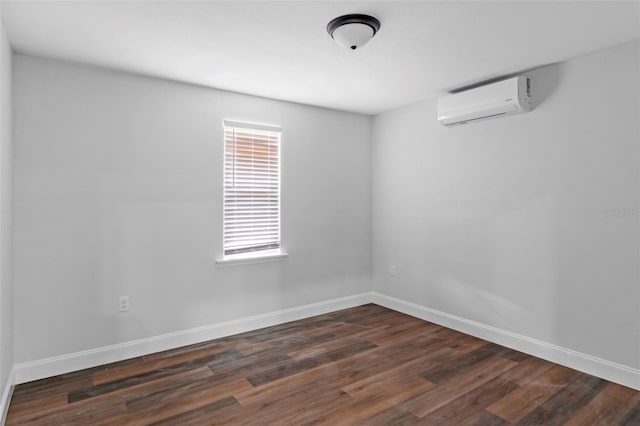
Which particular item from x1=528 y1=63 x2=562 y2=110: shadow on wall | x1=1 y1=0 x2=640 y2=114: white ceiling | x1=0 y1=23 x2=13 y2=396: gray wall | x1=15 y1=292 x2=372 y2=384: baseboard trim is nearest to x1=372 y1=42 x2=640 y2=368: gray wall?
x1=528 y1=63 x2=562 y2=110: shadow on wall

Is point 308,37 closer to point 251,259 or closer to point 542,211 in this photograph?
point 251,259

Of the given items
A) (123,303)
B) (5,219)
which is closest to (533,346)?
→ (123,303)

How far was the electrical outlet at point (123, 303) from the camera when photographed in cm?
314

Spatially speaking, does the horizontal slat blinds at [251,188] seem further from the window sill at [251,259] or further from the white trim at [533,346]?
the white trim at [533,346]

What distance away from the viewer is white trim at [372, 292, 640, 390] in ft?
→ 8.96

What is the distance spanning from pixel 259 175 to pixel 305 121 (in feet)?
2.85

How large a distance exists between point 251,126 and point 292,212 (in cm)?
104

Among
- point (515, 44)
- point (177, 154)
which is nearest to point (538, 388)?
point (515, 44)

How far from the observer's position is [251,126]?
3.85 metres

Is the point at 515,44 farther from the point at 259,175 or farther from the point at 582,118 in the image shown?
the point at 259,175

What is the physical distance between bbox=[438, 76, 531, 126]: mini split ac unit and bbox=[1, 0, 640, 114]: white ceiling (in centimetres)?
13

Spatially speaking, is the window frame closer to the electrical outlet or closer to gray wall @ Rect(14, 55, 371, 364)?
gray wall @ Rect(14, 55, 371, 364)

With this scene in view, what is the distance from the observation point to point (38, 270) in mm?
2830

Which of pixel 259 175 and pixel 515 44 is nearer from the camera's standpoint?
pixel 515 44
